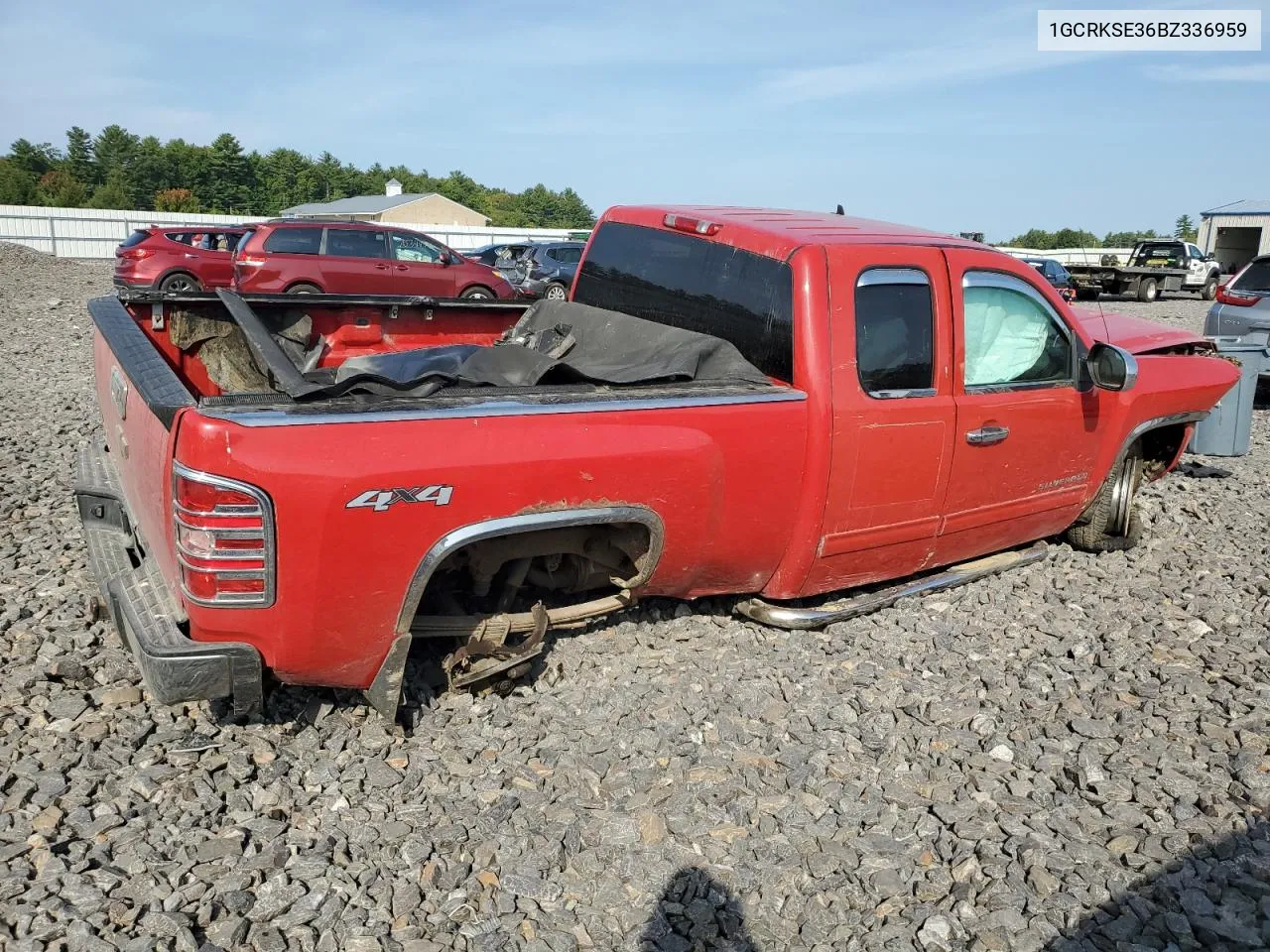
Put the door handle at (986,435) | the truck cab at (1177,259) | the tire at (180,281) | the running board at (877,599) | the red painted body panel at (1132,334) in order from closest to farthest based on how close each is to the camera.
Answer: the running board at (877,599) → the door handle at (986,435) → the red painted body panel at (1132,334) → the tire at (180,281) → the truck cab at (1177,259)

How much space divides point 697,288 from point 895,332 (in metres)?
0.89

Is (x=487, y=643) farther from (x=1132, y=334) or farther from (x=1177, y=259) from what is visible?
(x=1177, y=259)

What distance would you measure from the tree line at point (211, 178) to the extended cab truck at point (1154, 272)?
5002cm

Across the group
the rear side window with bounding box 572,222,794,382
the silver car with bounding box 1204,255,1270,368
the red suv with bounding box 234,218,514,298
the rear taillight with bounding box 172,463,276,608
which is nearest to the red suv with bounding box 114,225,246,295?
the red suv with bounding box 234,218,514,298

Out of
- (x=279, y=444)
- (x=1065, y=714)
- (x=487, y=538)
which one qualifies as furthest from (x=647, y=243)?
(x=1065, y=714)

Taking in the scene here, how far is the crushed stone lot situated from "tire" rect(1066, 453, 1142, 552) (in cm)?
91

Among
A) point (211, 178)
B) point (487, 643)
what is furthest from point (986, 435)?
point (211, 178)

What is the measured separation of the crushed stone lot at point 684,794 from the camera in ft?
8.95

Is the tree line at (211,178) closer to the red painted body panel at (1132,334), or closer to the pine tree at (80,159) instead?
the pine tree at (80,159)

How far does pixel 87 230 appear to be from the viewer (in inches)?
1357

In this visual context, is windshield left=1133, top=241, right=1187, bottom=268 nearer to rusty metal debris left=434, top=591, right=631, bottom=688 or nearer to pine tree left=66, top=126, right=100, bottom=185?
rusty metal debris left=434, top=591, right=631, bottom=688

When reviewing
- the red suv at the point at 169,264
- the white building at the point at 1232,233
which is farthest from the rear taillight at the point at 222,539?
the white building at the point at 1232,233

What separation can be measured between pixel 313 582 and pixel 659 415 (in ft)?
4.26

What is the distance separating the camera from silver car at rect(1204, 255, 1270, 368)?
36.0ft
